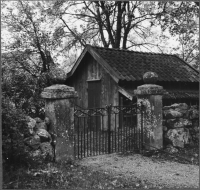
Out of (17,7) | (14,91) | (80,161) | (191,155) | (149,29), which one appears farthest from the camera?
(149,29)

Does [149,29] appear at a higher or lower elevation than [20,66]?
higher

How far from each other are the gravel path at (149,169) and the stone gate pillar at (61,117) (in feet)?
1.69

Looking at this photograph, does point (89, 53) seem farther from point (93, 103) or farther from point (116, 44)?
point (116, 44)

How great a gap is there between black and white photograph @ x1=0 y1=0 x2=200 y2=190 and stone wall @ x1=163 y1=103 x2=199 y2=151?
0.08ft

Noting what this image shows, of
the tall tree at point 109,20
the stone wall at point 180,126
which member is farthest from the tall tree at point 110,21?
the stone wall at point 180,126

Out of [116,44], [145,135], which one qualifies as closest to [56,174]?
[145,135]

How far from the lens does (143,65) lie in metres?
10.7

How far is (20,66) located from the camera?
40.4 ft

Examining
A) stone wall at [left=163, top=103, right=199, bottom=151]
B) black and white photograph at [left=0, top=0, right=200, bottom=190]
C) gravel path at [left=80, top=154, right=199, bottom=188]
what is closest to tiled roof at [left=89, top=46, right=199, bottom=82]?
black and white photograph at [left=0, top=0, right=200, bottom=190]

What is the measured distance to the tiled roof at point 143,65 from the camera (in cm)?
955

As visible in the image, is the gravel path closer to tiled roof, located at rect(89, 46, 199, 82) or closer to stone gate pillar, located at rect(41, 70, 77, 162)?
stone gate pillar, located at rect(41, 70, 77, 162)

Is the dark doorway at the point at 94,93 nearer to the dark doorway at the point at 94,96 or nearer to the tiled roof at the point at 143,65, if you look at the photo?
the dark doorway at the point at 94,96

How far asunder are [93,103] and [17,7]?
6314 millimetres

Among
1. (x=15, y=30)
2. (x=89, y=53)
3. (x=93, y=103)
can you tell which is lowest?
(x=93, y=103)
